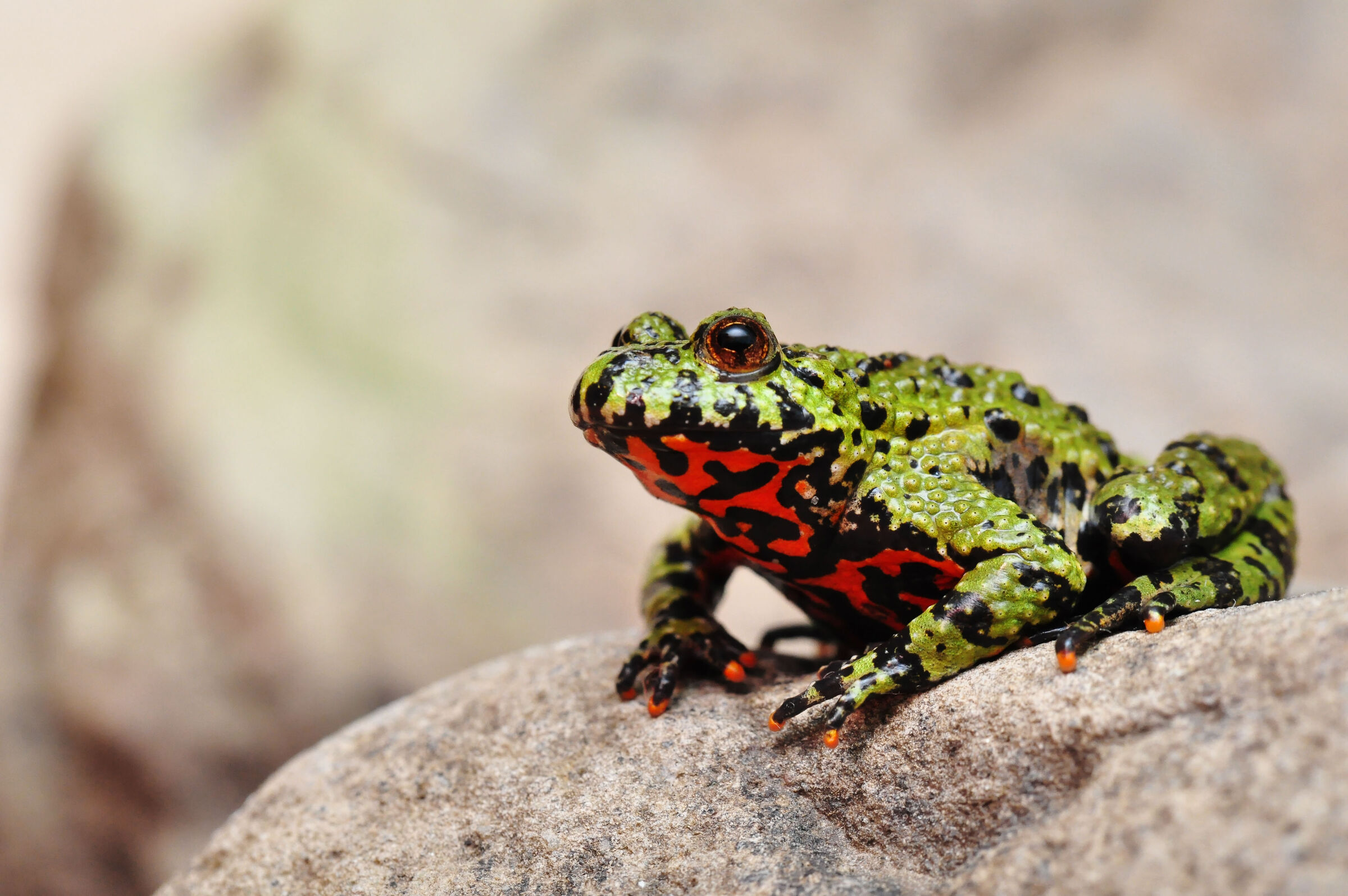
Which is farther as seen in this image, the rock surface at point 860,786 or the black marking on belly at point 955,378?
the black marking on belly at point 955,378

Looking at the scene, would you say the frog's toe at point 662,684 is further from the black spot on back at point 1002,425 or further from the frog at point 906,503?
the black spot on back at point 1002,425

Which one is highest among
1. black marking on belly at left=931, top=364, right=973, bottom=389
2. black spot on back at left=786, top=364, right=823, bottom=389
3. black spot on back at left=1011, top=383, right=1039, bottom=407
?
black spot on back at left=1011, top=383, right=1039, bottom=407

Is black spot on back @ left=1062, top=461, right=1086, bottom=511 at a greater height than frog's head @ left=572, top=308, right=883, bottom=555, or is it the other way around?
black spot on back @ left=1062, top=461, right=1086, bottom=511

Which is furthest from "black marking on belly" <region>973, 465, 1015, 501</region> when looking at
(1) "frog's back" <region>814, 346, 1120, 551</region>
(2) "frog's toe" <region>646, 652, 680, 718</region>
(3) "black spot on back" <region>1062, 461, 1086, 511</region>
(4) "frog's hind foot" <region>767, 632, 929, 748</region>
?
(2) "frog's toe" <region>646, 652, 680, 718</region>

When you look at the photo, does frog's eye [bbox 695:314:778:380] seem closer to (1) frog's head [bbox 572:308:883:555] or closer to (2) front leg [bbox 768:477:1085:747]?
(1) frog's head [bbox 572:308:883:555]

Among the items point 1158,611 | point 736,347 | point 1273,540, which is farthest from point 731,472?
point 1273,540

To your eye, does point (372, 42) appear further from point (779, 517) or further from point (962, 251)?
point (779, 517)

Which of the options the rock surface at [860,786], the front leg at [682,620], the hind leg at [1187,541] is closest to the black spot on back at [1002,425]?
the hind leg at [1187,541]

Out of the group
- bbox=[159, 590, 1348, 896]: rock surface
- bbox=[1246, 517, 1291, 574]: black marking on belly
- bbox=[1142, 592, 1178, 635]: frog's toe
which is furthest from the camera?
bbox=[1246, 517, 1291, 574]: black marking on belly
